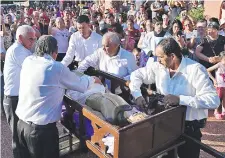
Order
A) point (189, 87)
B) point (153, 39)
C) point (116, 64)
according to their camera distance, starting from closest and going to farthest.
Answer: point (189, 87), point (116, 64), point (153, 39)

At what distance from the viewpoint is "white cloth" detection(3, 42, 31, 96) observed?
3.46 meters

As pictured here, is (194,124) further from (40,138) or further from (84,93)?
(40,138)

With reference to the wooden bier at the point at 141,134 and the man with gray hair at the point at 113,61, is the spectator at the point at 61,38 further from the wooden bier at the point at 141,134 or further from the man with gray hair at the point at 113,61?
the wooden bier at the point at 141,134

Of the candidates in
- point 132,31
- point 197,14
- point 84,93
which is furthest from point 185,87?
point 197,14

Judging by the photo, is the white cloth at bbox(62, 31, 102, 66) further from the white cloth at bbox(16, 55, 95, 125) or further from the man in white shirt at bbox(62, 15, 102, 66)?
the white cloth at bbox(16, 55, 95, 125)

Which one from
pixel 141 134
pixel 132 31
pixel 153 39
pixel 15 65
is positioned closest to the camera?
pixel 141 134

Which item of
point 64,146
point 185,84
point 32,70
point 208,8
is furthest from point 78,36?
point 208,8

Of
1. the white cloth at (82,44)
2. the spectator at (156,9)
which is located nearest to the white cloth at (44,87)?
the white cloth at (82,44)

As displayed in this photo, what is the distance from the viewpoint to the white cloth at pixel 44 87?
261 cm

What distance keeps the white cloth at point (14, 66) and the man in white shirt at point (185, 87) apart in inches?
55.9

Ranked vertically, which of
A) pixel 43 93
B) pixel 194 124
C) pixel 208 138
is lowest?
pixel 208 138

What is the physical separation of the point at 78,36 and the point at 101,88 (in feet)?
7.06

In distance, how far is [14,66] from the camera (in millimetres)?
3488

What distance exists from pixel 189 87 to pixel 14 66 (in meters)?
2.05
